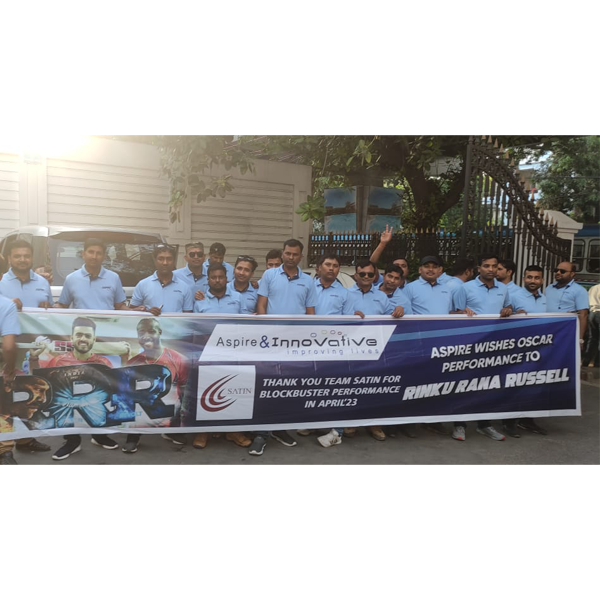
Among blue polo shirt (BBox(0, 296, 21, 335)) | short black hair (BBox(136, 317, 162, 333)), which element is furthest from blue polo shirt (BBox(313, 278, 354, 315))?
blue polo shirt (BBox(0, 296, 21, 335))

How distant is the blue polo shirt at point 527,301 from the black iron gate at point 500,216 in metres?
1.98

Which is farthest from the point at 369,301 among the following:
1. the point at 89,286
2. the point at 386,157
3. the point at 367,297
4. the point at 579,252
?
the point at 579,252

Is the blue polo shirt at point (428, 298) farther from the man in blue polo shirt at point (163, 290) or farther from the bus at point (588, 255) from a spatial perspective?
the bus at point (588, 255)

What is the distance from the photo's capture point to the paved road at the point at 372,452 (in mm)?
4707

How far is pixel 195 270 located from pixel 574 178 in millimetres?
14325

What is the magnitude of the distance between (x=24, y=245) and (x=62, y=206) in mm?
4585

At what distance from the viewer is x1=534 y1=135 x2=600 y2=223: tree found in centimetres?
1552

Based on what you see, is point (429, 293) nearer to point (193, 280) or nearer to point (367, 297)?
point (367, 297)

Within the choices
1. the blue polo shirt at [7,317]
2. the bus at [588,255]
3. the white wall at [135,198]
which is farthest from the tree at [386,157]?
the blue polo shirt at [7,317]

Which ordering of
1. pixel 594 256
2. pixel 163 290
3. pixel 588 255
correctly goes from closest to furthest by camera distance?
pixel 163 290, pixel 594 256, pixel 588 255

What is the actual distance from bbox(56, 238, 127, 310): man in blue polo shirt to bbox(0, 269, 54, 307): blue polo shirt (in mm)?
Answer: 222

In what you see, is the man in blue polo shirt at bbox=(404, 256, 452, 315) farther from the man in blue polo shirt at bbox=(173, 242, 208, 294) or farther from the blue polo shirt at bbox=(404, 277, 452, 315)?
the man in blue polo shirt at bbox=(173, 242, 208, 294)

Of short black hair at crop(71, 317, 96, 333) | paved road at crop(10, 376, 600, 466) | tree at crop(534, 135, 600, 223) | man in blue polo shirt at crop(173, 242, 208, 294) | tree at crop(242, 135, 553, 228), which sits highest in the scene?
tree at crop(534, 135, 600, 223)

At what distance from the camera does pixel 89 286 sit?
203 inches
